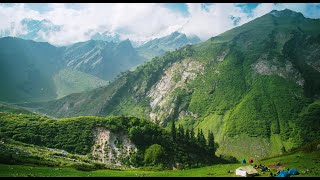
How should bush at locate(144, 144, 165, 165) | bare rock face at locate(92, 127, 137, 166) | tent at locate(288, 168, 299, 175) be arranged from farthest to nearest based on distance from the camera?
bare rock face at locate(92, 127, 137, 166) → bush at locate(144, 144, 165, 165) → tent at locate(288, 168, 299, 175)

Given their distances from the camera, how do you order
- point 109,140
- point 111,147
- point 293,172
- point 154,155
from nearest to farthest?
point 293,172 < point 154,155 < point 111,147 < point 109,140

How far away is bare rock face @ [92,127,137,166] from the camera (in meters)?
141

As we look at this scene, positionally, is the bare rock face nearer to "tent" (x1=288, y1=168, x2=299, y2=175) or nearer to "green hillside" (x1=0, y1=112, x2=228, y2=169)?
"green hillside" (x1=0, y1=112, x2=228, y2=169)

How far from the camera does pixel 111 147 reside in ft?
487

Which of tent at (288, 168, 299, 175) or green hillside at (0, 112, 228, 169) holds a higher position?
green hillside at (0, 112, 228, 169)

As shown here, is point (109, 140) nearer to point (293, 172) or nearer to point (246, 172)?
point (246, 172)

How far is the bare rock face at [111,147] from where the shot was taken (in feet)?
462

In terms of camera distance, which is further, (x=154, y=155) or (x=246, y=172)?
(x=154, y=155)

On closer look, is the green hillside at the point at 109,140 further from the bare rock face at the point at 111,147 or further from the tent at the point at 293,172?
the tent at the point at 293,172

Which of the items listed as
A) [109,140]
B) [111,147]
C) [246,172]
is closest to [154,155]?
[111,147]

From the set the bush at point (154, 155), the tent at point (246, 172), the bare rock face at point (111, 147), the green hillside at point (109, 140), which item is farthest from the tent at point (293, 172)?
the bare rock face at point (111, 147)

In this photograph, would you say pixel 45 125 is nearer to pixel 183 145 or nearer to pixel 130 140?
pixel 130 140

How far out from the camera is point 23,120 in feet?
470

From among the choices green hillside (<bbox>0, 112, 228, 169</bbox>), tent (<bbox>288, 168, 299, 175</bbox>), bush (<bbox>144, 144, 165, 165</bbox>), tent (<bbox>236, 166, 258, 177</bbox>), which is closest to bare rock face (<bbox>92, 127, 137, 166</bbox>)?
green hillside (<bbox>0, 112, 228, 169</bbox>)
